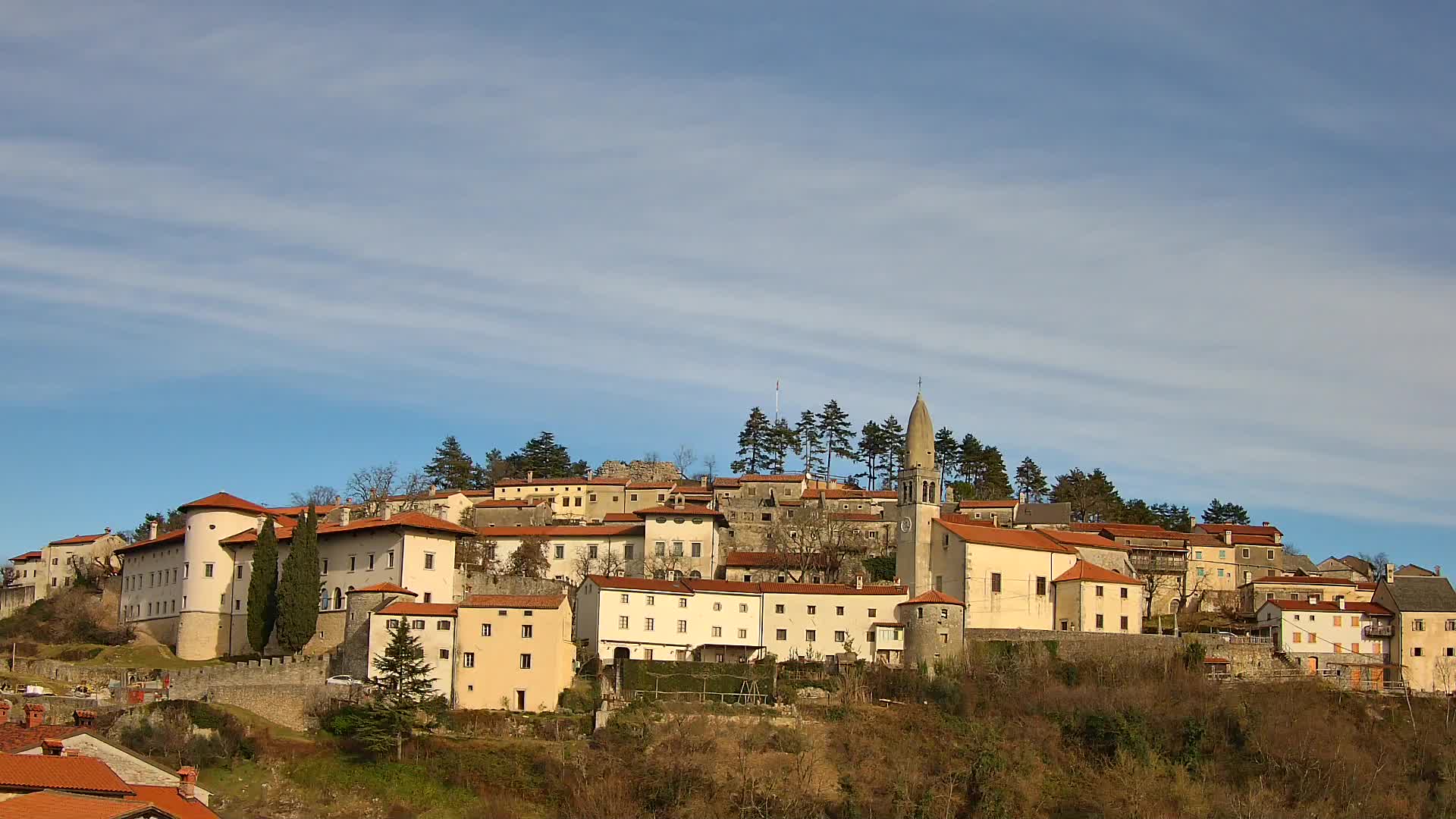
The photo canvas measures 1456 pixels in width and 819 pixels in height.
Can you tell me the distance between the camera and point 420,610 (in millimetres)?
68125

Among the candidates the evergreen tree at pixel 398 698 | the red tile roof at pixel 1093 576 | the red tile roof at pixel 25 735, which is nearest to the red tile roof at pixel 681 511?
the red tile roof at pixel 1093 576

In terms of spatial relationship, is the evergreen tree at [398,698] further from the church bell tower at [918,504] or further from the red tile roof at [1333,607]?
the red tile roof at [1333,607]

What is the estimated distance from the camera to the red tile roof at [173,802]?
152 feet

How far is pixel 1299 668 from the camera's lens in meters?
75.6

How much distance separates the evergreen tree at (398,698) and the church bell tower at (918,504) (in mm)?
25097

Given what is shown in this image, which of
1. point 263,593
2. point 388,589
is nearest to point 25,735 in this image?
point 388,589

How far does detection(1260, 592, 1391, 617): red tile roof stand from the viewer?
77.8m

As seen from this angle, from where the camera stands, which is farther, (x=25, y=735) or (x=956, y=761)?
(x=956, y=761)

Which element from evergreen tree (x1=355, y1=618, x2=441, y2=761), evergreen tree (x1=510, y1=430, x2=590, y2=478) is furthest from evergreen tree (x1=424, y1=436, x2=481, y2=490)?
evergreen tree (x1=355, y1=618, x2=441, y2=761)

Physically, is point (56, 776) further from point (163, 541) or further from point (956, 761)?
point (163, 541)

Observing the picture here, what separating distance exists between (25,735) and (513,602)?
2056 cm

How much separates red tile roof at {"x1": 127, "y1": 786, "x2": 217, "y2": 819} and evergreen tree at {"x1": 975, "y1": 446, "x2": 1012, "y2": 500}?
7609 centimetres

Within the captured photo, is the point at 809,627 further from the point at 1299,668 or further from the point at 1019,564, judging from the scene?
the point at 1299,668

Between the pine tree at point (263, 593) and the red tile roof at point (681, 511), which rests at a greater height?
the red tile roof at point (681, 511)
